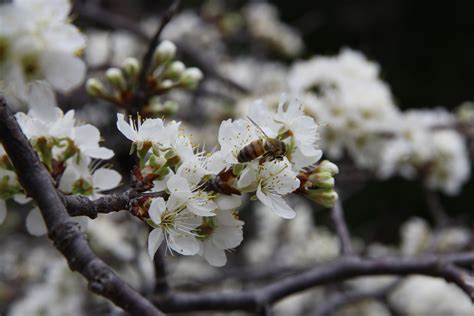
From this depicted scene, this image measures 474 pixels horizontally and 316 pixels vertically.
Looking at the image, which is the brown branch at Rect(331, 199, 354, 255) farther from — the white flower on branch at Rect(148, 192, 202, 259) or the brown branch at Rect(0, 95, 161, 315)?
the brown branch at Rect(0, 95, 161, 315)

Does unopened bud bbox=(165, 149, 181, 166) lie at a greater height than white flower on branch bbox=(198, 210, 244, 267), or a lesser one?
greater

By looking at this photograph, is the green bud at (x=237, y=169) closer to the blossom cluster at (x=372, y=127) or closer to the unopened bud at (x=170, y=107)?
the unopened bud at (x=170, y=107)

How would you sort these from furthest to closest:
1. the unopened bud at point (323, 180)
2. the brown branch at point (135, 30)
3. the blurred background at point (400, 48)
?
the blurred background at point (400, 48)
the brown branch at point (135, 30)
the unopened bud at point (323, 180)

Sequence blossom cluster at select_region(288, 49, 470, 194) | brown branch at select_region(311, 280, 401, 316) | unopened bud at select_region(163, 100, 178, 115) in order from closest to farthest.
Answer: unopened bud at select_region(163, 100, 178, 115)
brown branch at select_region(311, 280, 401, 316)
blossom cluster at select_region(288, 49, 470, 194)

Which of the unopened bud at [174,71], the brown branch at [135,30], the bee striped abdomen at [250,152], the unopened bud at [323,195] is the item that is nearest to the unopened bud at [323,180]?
the unopened bud at [323,195]

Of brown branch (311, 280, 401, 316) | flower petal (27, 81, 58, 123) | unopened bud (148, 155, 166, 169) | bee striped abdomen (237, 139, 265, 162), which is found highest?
bee striped abdomen (237, 139, 265, 162)

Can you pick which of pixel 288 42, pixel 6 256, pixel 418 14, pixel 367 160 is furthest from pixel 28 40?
pixel 418 14

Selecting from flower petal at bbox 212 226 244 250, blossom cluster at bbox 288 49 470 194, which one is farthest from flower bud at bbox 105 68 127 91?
blossom cluster at bbox 288 49 470 194

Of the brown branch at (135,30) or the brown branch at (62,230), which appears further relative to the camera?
the brown branch at (135,30)

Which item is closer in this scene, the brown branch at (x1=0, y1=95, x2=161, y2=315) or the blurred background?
the brown branch at (x1=0, y1=95, x2=161, y2=315)
